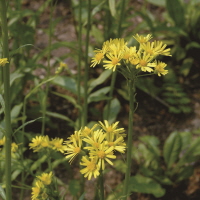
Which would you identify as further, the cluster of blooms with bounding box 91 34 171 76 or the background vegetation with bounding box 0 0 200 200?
the background vegetation with bounding box 0 0 200 200

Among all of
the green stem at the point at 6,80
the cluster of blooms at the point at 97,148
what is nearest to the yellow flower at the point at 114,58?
the cluster of blooms at the point at 97,148

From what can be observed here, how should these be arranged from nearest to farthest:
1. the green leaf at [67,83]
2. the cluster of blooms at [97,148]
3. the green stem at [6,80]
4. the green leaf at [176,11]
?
the cluster of blooms at [97,148], the green stem at [6,80], the green leaf at [67,83], the green leaf at [176,11]

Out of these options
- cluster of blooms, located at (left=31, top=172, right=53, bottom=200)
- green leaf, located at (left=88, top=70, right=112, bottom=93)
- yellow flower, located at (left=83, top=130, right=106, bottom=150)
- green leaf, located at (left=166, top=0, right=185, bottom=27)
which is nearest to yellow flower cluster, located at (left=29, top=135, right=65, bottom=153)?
cluster of blooms, located at (left=31, top=172, right=53, bottom=200)

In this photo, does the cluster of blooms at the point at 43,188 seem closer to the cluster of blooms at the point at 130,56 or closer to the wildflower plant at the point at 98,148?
the wildflower plant at the point at 98,148

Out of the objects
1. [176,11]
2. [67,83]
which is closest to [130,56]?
[67,83]

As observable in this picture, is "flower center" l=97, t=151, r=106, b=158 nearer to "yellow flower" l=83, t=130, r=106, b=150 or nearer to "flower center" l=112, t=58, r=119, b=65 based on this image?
"yellow flower" l=83, t=130, r=106, b=150

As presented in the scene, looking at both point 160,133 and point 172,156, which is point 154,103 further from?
point 172,156
